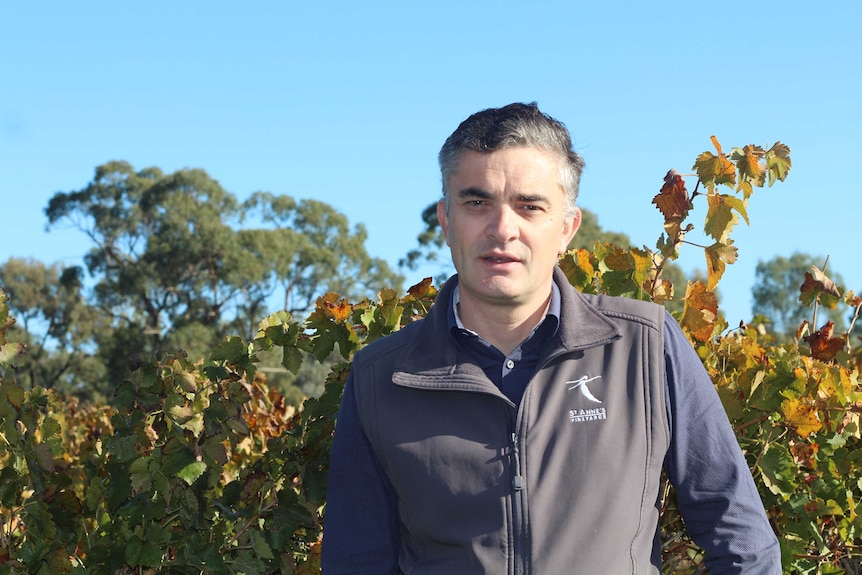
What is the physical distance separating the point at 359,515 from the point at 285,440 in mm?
967

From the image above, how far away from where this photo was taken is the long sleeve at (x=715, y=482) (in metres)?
2.16

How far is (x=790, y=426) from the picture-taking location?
306cm

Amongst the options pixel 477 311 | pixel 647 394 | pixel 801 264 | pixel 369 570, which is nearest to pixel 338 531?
pixel 369 570

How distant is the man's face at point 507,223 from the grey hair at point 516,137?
0.02 m

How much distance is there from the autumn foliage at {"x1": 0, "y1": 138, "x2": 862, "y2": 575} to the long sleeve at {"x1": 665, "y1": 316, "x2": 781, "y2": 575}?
2.52ft

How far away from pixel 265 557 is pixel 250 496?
252 millimetres

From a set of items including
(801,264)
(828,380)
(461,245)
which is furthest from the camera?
(801,264)

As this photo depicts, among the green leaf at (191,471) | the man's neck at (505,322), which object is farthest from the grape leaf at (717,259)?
the green leaf at (191,471)

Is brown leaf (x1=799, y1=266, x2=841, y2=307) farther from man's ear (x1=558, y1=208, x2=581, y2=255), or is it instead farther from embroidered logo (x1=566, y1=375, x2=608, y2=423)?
embroidered logo (x1=566, y1=375, x2=608, y2=423)

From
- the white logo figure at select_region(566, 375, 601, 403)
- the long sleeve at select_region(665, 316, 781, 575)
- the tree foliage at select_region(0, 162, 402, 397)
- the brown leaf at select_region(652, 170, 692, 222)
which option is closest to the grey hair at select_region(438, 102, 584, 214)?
the white logo figure at select_region(566, 375, 601, 403)

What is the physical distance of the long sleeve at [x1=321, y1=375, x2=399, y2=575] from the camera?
7.72 feet

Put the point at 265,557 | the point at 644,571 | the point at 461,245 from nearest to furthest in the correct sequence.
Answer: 1. the point at 644,571
2. the point at 461,245
3. the point at 265,557

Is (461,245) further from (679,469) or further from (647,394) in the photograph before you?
(679,469)

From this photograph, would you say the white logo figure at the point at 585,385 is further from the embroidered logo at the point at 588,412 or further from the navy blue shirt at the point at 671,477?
the navy blue shirt at the point at 671,477
